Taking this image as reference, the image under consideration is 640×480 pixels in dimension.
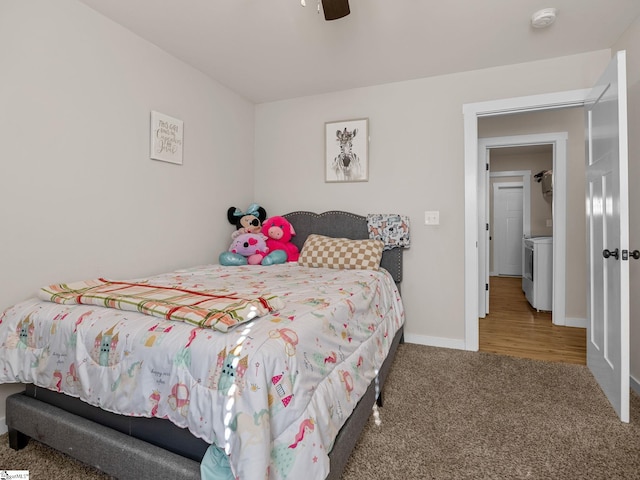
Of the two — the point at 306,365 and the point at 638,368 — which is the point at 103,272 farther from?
the point at 638,368

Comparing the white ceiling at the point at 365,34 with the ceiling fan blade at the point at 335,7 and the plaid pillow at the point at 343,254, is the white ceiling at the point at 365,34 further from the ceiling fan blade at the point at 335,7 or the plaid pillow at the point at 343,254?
the plaid pillow at the point at 343,254

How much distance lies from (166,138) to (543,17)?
8.79 ft

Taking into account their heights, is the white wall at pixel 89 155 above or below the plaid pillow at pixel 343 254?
above

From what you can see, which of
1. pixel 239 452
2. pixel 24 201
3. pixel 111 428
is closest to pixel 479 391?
pixel 239 452

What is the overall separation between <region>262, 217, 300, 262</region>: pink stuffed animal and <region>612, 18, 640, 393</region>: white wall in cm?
248

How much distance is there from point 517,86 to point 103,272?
3.38m

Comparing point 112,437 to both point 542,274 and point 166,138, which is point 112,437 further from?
point 542,274

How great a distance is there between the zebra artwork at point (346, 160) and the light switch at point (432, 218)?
2.38 feet

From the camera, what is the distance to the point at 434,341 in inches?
121

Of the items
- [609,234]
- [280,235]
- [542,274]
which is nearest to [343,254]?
[280,235]

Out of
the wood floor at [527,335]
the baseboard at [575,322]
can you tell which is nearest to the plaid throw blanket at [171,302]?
the wood floor at [527,335]

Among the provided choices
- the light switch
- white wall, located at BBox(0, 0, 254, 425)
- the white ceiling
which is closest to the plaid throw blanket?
white wall, located at BBox(0, 0, 254, 425)

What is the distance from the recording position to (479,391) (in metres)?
2.19

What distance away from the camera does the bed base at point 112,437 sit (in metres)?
1.18
